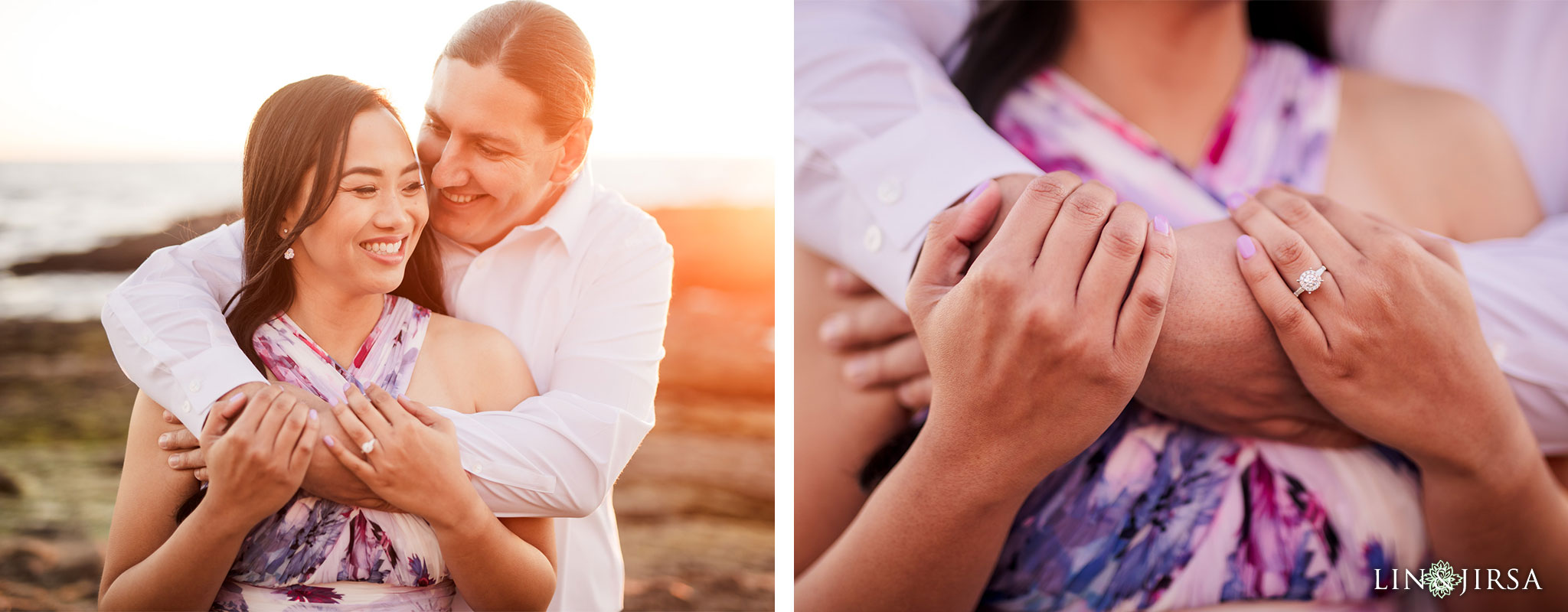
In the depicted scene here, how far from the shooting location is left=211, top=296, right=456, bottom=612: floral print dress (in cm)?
147

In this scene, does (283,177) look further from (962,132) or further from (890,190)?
(962,132)

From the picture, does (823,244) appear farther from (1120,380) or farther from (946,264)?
(1120,380)

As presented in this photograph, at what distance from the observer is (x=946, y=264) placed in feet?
4.74

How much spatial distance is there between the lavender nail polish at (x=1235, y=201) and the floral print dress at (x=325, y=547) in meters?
1.37

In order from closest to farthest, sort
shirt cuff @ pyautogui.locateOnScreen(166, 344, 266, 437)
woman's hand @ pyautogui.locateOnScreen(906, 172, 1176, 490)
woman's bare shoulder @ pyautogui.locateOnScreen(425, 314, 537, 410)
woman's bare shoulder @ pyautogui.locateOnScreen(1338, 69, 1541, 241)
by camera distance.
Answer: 1. woman's hand @ pyautogui.locateOnScreen(906, 172, 1176, 490)
2. shirt cuff @ pyautogui.locateOnScreen(166, 344, 266, 437)
3. woman's bare shoulder @ pyautogui.locateOnScreen(425, 314, 537, 410)
4. woman's bare shoulder @ pyautogui.locateOnScreen(1338, 69, 1541, 241)

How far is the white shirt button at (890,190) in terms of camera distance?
1490 mm

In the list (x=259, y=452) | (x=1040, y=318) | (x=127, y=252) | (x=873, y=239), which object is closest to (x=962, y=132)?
(x=873, y=239)

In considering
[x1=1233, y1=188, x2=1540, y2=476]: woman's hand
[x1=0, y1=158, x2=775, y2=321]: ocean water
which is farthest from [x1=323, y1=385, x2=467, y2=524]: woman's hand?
[x1=1233, y1=188, x2=1540, y2=476]: woman's hand

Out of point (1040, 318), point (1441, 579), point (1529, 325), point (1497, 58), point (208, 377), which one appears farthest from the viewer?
point (1497, 58)

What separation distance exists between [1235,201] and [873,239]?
600mm

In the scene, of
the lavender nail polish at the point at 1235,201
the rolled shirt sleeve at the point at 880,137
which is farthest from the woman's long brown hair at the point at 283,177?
the lavender nail polish at the point at 1235,201

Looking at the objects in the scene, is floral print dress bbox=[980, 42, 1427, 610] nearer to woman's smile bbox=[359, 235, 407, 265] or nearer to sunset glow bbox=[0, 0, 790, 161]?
sunset glow bbox=[0, 0, 790, 161]

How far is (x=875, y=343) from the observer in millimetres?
1658

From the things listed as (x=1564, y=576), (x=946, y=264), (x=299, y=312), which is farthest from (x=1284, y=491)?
(x=299, y=312)
